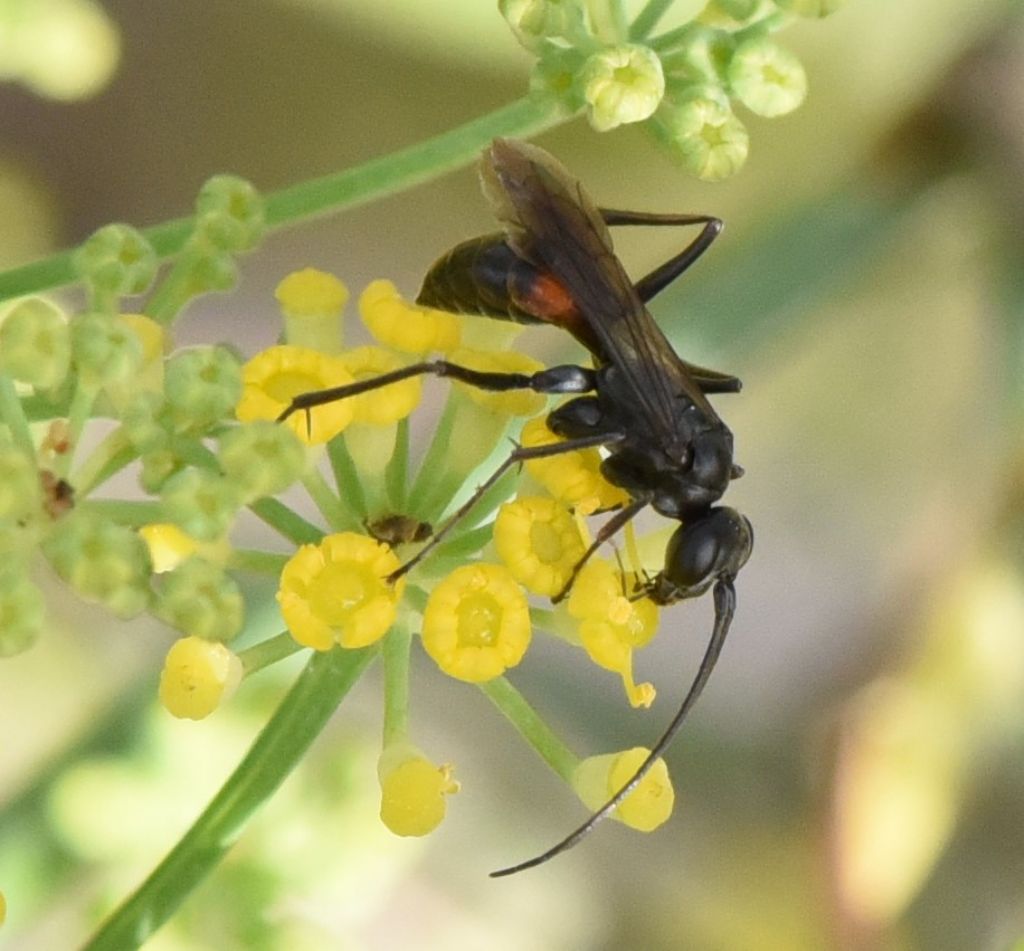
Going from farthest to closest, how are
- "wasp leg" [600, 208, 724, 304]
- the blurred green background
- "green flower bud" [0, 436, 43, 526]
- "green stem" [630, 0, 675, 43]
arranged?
the blurred green background < "wasp leg" [600, 208, 724, 304] < "green stem" [630, 0, 675, 43] < "green flower bud" [0, 436, 43, 526]

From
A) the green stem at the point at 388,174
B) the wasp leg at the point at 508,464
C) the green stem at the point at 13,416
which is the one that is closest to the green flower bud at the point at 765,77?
the green stem at the point at 388,174

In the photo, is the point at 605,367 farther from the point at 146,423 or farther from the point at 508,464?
the point at 146,423

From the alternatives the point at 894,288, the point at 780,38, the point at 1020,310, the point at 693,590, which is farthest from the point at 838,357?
the point at 693,590

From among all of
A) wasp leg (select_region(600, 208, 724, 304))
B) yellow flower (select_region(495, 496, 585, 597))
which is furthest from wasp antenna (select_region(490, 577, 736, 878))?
wasp leg (select_region(600, 208, 724, 304))

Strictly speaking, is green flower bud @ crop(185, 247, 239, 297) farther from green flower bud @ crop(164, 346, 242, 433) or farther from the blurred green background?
the blurred green background

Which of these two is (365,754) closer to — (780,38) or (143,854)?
(143,854)

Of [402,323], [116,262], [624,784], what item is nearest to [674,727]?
[624,784]

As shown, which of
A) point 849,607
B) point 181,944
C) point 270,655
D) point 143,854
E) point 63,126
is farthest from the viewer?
point 849,607
